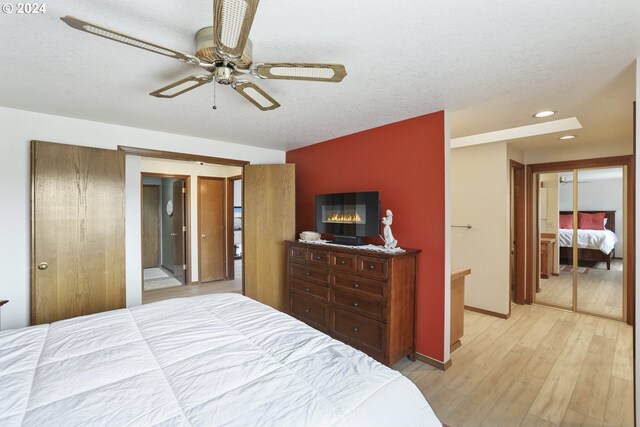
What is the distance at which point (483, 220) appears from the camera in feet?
13.0

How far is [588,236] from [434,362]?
3170mm

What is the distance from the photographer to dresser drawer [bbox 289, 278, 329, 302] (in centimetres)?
319

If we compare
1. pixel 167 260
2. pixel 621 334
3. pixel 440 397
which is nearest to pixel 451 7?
pixel 440 397

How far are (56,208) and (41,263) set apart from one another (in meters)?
0.50

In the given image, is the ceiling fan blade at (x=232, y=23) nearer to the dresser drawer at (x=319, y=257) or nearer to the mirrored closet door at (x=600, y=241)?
the dresser drawer at (x=319, y=257)

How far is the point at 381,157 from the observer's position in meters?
3.20

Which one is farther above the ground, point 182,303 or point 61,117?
point 61,117

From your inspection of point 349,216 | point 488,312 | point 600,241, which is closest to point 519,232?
point 600,241

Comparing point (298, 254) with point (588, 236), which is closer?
point (298, 254)

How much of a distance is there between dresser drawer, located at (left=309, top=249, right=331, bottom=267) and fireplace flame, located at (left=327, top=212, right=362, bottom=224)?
0.43 m

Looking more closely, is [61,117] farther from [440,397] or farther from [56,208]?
[440,397]

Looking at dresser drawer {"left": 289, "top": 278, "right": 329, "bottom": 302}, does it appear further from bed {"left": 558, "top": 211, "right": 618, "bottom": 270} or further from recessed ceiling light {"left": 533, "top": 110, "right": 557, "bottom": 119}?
bed {"left": 558, "top": 211, "right": 618, "bottom": 270}

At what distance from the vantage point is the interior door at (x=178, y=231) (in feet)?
18.6

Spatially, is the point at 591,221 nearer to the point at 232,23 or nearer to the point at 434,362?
the point at 434,362
